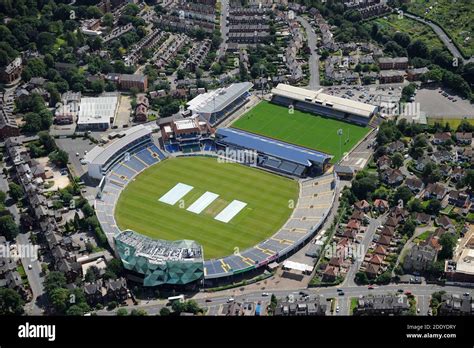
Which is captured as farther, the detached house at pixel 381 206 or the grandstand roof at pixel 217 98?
the grandstand roof at pixel 217 98

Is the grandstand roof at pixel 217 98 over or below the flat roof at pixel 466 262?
over

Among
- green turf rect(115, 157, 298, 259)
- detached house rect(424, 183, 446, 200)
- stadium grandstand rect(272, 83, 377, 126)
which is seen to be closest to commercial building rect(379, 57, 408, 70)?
stadium grandstand rect(272, 83, 377, 126)

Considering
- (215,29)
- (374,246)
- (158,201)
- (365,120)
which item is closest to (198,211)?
(158,201)

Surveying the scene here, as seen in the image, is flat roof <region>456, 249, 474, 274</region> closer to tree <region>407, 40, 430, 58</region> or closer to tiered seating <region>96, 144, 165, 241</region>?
tiered seating <region>96, 144, 165, 241</region>

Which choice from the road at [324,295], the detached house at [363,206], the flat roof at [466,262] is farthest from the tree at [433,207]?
the road at [324,295]

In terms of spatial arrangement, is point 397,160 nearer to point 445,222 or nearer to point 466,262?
point 445,222

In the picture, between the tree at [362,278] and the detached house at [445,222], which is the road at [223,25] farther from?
the tree at [362,278]

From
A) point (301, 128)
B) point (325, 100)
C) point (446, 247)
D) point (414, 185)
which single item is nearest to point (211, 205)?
point (301, 128)

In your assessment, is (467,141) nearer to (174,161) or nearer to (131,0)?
(174,161)
